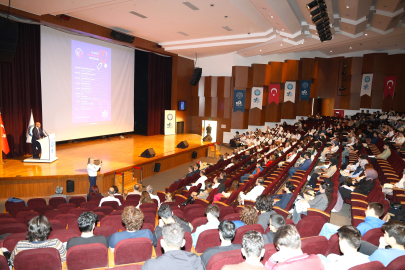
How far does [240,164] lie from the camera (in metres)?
8.70

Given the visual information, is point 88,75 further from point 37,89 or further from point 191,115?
point 191,115

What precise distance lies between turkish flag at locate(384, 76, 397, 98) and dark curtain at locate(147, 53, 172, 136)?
1425cm

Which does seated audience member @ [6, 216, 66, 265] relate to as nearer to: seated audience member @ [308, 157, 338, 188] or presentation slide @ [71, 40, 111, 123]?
seated audience member @ [308, 157, 338, 188]

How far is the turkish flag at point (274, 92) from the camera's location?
19109 mm

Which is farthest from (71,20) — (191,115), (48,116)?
(191,115)

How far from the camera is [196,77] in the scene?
17.3 metres

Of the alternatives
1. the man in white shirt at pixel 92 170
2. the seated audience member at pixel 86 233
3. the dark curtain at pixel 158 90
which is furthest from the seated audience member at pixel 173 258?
the dark curtain at pixel 158 90

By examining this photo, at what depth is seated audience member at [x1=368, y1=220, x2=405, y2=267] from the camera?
2.33 m

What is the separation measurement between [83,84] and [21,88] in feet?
8.04

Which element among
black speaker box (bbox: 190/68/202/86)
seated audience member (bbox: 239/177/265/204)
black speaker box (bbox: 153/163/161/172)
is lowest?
black speaker box (bbox: 153/163/161/172)

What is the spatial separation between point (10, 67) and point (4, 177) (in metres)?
3.98

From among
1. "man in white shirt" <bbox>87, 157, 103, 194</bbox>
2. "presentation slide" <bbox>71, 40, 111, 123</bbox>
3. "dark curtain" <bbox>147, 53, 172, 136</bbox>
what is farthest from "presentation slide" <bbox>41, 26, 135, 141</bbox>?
"man in white shirt" <bbox>87, 157, 103, 194</bbox>

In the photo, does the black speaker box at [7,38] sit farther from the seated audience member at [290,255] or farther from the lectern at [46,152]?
the seated audience member at [290,255]

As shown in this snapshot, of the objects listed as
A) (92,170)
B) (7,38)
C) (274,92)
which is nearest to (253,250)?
(92,170)
